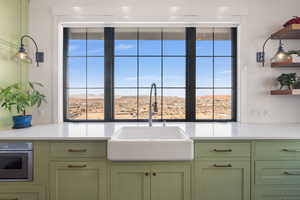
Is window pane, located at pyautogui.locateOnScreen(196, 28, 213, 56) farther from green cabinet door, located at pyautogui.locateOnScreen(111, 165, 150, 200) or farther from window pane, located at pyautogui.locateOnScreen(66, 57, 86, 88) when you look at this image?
green cabinet door, located at pyautogui.locateOnScreen(111, 165, 150, 200)

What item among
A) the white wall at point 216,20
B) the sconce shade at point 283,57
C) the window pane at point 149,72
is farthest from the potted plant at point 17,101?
the sconce shade at point 283,57

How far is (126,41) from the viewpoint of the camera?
243cm

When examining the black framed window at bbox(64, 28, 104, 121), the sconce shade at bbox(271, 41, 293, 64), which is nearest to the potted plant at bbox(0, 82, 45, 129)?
the black framed window at bbox(64, 28, 104, 121)

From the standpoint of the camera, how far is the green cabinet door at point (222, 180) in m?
1.60

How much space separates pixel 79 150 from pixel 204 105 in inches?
65.1

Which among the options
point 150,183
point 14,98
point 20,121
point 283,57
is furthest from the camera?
point 283,57

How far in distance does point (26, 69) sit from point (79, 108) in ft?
2.63

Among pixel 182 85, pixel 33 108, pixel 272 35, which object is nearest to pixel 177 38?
pixel 182 85

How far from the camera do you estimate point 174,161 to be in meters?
1.57

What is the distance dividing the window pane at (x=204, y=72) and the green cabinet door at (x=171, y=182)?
1253mm

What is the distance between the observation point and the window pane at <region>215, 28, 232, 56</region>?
2428mm

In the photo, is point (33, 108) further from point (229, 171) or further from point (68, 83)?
point (229, 171)

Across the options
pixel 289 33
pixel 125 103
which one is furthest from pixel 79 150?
pixel 289 33

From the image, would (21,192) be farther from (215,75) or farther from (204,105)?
(215,75)
